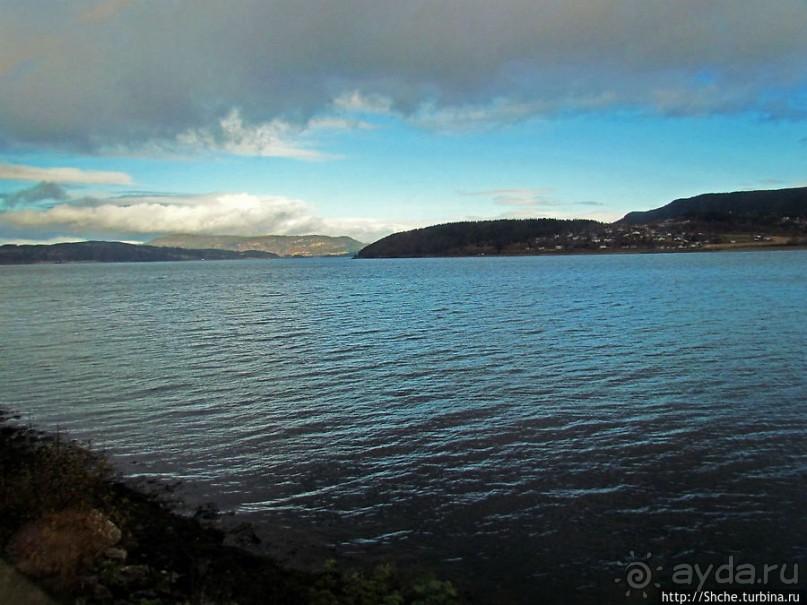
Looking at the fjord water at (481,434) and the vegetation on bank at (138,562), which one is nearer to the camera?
the vegetation on bank at (138,562)

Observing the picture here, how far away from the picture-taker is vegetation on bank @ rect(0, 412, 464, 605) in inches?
353

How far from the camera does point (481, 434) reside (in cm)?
1833

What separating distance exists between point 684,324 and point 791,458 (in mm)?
27554

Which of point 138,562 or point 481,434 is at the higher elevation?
point 138,562

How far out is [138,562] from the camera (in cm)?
1051

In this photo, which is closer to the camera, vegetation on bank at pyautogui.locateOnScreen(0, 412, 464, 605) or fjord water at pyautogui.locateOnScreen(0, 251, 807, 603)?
vegetation on bank at pyautogui.locateOnScreen(0, 412, 464, 605)

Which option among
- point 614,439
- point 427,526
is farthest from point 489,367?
point 427,526

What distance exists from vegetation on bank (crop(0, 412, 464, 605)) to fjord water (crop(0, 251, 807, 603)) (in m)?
1.25

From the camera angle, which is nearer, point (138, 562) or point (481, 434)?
point (138, 562)

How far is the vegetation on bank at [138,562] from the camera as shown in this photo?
353 inches

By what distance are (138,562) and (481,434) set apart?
1094 cm

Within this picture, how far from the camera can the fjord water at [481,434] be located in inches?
462

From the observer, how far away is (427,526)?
493 inches

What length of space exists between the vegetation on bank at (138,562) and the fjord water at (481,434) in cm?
125
